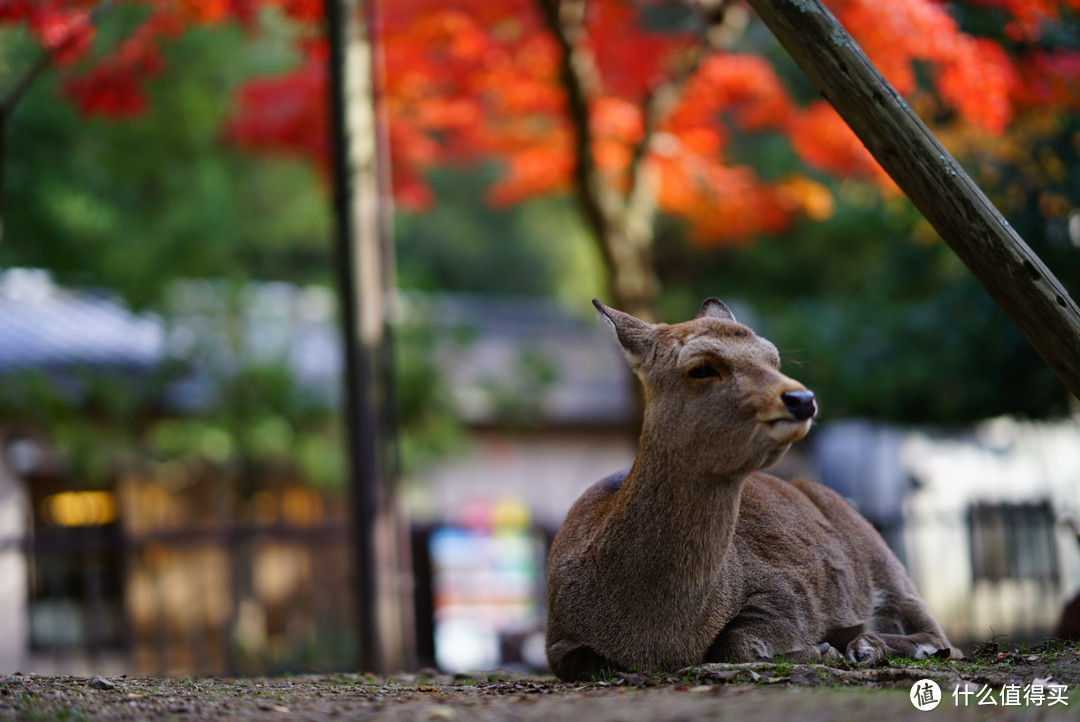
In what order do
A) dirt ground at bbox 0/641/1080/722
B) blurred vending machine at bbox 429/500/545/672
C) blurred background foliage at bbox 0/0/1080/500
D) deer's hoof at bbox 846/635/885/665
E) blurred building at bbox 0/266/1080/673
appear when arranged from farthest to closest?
blurred vending machine at bbox 429/500/545/672 < blurred building at bbox 0/266/1080/673 < blurred background foliage at bbox 0/0/1080/500 < deer's hoof at bbox 846/635/885/665 < dirt ground at bbox 0/641/1080/722

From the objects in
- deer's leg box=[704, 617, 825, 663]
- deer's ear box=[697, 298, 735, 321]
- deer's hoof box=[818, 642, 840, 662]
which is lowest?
deer's hoof box=[818, 642, 840, 662]

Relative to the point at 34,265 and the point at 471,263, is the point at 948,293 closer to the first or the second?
the point at 34,265

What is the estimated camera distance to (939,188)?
421 centimetres

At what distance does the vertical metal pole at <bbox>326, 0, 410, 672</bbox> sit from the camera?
287 inches

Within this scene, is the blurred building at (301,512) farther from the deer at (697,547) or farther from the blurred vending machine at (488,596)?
the deer at (697,547)

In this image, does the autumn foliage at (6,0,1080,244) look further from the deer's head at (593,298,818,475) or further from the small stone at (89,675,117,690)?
the small stone at (89,675,117,690)

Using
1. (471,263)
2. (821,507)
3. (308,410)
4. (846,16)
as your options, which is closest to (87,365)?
(308,410)

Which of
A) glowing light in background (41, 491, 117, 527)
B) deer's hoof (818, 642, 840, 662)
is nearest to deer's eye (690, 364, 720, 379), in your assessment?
deer's hoof (818, 642, 840, 662)

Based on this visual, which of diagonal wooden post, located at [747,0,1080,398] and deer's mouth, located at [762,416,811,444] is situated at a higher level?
diagonal wooden post, located at [747,0,1080,398]

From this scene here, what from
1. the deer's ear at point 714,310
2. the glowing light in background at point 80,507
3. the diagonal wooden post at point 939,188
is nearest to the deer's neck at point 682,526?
the deer's ear at point 714,310

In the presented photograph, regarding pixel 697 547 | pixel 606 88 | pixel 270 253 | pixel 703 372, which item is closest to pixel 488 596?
pixel 270 253

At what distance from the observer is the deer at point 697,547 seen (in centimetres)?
393

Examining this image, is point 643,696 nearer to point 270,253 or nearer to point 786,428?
point 786,428

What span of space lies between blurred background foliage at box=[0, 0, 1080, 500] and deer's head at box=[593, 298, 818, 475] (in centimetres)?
530
